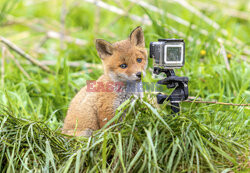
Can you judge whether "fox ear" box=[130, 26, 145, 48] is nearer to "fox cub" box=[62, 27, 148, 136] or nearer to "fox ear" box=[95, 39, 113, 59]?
"fox cub" box=[62, 27, 148, 136]

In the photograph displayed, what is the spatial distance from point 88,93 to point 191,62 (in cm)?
187

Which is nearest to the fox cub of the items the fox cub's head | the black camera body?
the fox cub's head

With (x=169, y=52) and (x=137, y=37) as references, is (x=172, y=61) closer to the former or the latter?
(x=169, y=52)

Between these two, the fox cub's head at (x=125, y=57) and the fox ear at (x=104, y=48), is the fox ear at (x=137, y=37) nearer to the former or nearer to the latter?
the fox cub's head at (x=125, y=57)

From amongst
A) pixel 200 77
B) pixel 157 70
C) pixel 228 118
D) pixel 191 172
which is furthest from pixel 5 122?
pixel 200 77

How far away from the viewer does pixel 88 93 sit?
123 inches

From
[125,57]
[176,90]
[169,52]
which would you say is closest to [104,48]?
[125,57]

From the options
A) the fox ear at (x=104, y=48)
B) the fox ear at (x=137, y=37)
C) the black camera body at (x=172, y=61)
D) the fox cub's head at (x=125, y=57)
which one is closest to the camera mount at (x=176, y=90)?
the black camera body at (x=172, y=61)

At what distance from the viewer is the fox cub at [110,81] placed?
107 inches

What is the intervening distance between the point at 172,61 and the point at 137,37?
516mm

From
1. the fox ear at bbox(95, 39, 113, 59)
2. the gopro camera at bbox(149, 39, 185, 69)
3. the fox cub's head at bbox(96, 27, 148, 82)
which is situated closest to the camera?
the gopro camera at bbox(149, 39, 185, 69)

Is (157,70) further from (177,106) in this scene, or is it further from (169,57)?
(177,106)

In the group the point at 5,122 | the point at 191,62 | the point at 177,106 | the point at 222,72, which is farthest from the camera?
the point at 191,62

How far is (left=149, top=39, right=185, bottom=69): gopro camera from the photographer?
2.46 m
